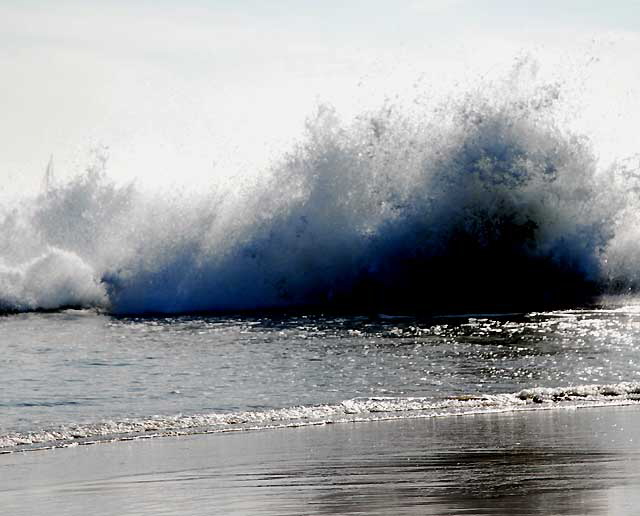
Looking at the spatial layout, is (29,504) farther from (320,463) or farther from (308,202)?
(308,202)

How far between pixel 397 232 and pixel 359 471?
35.8 m

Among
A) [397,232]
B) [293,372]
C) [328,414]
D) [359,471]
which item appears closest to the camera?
[359,471]

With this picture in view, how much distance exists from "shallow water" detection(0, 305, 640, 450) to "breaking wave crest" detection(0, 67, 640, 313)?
35.1 ft

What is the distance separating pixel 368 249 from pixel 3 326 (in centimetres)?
1479

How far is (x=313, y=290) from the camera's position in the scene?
46.8 m

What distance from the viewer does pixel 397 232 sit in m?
46.2

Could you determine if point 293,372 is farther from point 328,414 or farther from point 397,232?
point 397,232

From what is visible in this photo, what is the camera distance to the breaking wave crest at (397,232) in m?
45.4

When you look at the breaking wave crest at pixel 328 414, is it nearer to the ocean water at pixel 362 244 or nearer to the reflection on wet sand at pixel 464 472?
the reflection on wet sand at pixel 464 472

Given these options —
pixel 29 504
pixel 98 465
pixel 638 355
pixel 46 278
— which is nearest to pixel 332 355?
pixel 638 355

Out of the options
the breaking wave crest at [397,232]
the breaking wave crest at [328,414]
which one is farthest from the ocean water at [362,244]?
the breaking wave crest at [328,414]

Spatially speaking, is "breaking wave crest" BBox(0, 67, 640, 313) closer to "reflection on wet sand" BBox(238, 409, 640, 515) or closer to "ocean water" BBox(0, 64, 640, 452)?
"ocean water" BBox(0, 64, 640, 452)

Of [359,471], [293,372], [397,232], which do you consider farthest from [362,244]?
[359,471]

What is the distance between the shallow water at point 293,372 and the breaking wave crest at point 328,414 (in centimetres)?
3
